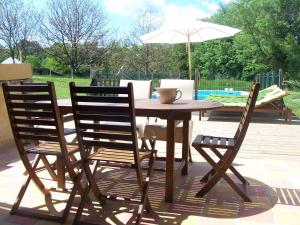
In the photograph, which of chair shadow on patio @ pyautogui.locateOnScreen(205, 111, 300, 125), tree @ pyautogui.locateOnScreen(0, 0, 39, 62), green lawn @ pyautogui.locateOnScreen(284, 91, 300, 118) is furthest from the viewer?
tree @ pyautogui.locateOnScreen(0, 0, 39, 62)

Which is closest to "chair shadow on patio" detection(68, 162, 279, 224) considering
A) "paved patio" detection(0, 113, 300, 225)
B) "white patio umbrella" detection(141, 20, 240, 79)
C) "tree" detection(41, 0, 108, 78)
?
"paved patio" detection(0, 113, 300, 225)

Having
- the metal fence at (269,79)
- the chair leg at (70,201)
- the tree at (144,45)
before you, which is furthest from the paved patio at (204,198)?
the tree at (144,45)

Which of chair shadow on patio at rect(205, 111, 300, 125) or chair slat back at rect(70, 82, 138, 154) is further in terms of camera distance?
chair shadow on patio at rect(205, 111, 300, 125)

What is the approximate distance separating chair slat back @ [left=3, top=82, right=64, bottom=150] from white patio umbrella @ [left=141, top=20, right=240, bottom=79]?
441cm

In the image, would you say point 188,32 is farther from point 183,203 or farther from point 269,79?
point 269,79

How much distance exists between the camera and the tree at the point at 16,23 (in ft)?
62.0

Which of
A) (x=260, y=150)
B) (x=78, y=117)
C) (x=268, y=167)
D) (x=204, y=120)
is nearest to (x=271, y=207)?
(x=268, y=167)

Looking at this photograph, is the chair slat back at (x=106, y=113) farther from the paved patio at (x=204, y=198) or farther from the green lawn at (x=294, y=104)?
the green lawn at (x=294, y=104)

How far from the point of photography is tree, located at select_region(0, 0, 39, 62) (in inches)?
744

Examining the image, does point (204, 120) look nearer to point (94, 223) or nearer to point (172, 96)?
point (172, 96)

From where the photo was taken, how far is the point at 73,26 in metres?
20.6

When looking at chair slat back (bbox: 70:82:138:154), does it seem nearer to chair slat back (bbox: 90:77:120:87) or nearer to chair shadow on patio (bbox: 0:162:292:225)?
chair shadow on patio (bbox: 0:162:292:225)

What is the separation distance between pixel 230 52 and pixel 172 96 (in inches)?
900

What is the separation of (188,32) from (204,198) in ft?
16.0
